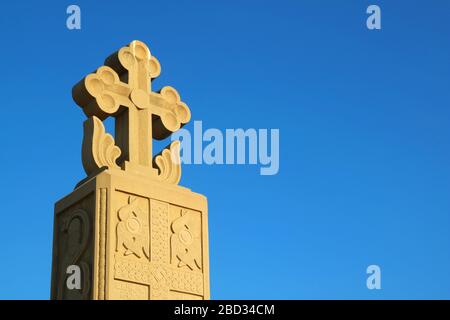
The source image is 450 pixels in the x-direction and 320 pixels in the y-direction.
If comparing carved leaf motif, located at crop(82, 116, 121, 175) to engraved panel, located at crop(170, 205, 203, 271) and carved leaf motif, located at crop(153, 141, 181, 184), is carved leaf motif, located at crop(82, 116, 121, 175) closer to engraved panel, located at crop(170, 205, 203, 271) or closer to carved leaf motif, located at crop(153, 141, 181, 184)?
carved leaf motif, located at crop(153, 141, 181, 184)

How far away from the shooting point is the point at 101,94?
9789 mm

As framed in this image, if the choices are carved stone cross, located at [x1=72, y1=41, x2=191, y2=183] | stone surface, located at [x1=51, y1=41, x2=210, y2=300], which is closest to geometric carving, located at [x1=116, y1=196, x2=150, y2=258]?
stone surface, located at [x1=51, y1=41, x2=210, y2=300]

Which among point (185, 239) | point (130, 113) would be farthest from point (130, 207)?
point (130, 113)

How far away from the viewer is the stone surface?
354 inches

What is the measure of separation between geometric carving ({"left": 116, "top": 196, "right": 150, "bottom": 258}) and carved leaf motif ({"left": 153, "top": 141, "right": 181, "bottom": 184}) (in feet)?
2.00

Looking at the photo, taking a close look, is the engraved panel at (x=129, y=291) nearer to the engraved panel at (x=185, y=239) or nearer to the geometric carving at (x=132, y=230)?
the geometric carving at (x=132, y=230)

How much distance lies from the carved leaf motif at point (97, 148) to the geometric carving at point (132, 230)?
1.67 ft

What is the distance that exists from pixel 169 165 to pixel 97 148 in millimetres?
834

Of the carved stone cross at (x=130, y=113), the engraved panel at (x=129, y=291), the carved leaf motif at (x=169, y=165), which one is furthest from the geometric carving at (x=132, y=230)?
the carved leaf motif at (x=169, y=165)

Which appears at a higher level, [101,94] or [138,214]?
[101,94]
